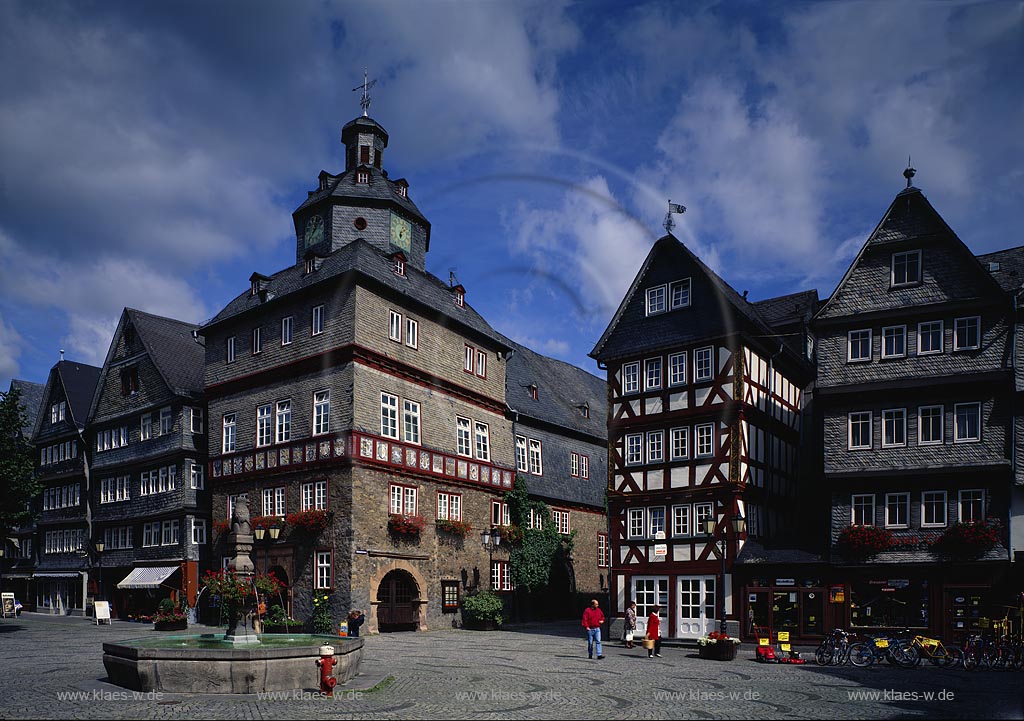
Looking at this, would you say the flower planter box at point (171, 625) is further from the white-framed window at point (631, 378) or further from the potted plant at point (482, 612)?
the white-framed window at point (631, 378)

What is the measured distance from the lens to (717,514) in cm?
3394

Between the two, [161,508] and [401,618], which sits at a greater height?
[161,508]

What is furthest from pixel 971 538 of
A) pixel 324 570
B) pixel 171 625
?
pixel 171 625

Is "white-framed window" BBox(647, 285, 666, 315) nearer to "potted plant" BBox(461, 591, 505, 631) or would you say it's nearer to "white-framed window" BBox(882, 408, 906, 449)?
"white-framed window" BBox(882, 408, 906, 449)

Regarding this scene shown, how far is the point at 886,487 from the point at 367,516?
1880cm

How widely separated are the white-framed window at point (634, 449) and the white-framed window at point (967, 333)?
12031 millimetres

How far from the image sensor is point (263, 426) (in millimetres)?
40156

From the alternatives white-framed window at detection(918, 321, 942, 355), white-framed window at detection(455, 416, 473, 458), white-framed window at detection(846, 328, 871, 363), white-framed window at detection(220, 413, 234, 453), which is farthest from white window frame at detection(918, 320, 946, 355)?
white-framed window at detection(220, 413, 234, 453)

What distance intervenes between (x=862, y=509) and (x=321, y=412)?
20.6 meters

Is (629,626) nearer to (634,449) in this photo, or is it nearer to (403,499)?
(634,449)

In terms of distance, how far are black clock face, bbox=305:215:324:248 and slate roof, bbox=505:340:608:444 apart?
11160 mm

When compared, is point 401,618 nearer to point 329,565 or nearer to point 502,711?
point 329,565

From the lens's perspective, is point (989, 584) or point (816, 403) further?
point (816, 403)

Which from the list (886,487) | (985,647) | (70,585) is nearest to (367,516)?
(886,487)
